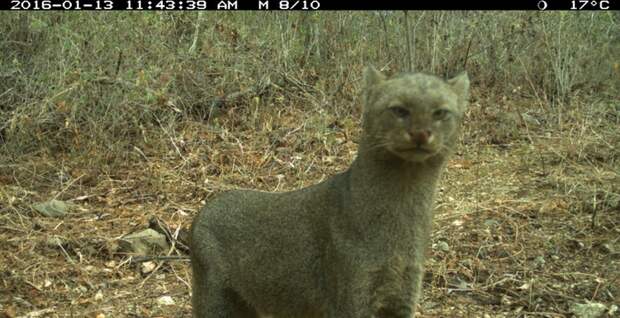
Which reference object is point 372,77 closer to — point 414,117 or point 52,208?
point 414,117

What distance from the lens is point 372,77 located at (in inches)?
155

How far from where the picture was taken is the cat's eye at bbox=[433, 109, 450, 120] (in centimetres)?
359

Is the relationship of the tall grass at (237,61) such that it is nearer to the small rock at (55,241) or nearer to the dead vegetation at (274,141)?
the dead vegetation at (274,141)

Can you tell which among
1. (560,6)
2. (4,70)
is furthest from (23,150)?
(560,6)

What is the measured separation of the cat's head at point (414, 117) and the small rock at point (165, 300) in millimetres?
1976

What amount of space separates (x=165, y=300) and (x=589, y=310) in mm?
2509

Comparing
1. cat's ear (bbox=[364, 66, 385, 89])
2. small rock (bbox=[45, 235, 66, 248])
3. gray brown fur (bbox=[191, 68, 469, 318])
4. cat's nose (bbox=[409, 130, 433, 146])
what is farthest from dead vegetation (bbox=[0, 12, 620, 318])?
cat's nose (bbox=[409, 130, 433, 146])

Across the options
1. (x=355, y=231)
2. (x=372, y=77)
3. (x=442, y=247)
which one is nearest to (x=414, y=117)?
(x=372, y=77)

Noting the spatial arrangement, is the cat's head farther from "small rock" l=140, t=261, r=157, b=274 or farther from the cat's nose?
"small rock" l=140, t=261, r=157, b=274

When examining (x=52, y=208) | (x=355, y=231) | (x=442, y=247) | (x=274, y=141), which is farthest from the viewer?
(x=274, y=141)

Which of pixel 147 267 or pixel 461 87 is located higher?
pixel 461 87

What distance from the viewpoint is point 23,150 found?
724 cm

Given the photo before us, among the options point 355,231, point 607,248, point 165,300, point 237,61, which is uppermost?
point 237,61

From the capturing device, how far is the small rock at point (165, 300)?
16.8 feet
